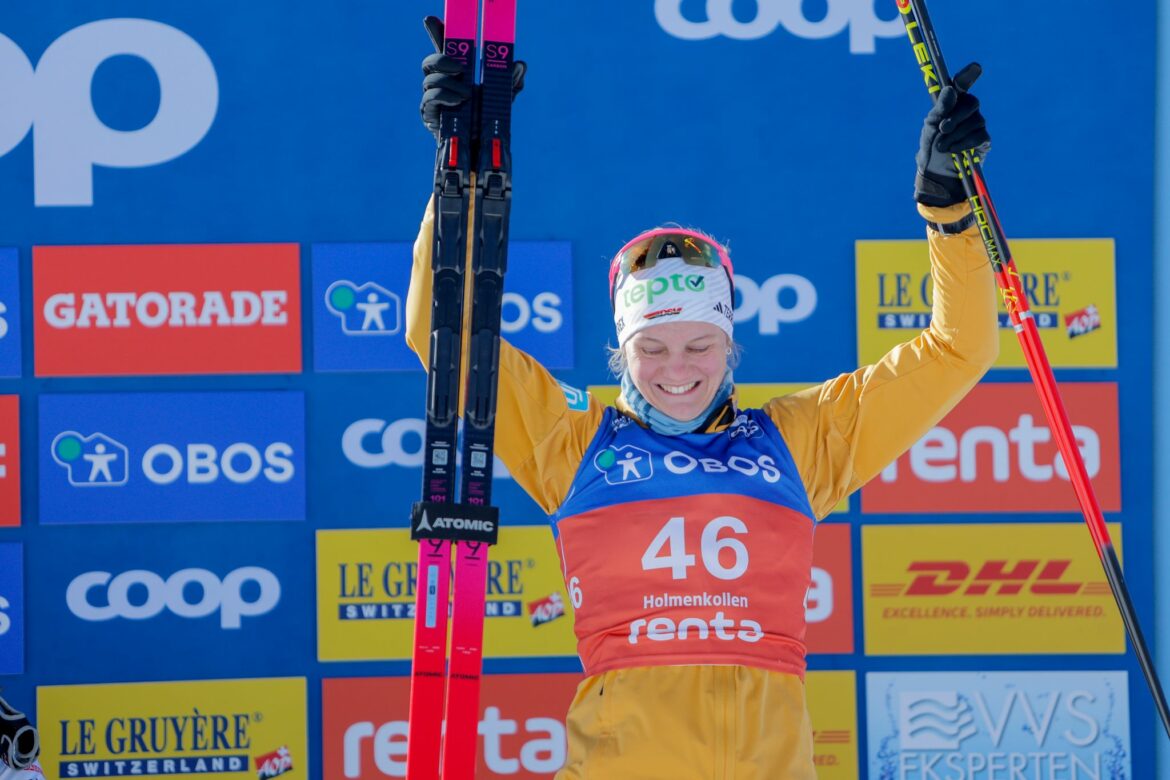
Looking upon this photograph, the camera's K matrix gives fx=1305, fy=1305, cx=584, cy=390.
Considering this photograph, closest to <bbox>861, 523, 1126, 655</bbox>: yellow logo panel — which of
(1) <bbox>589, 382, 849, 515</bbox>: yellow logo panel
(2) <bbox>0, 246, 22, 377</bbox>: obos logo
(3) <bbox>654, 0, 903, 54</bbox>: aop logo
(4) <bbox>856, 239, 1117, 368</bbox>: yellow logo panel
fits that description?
(1) <bbox>589, 382, 849, 515</bbox>: yellow logo panel

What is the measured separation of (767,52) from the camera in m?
3.46

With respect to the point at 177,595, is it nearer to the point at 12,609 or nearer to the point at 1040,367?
the point at 12,609

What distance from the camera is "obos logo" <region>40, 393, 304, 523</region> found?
3.43m

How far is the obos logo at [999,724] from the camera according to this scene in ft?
11.4

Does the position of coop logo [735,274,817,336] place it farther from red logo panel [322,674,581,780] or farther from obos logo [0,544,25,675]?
obos logo [0,544,25,675]

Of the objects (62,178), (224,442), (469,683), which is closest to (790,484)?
(469,683)

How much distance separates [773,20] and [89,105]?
182 cm

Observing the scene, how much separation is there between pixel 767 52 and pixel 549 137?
2.03 ft

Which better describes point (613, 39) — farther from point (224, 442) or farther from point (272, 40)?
point (224, 442)

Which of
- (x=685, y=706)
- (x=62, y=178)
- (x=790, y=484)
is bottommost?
(x=685, y=706)

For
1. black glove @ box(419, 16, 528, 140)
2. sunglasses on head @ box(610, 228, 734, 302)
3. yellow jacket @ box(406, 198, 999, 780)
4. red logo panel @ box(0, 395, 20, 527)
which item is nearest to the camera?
yellow jacket @ box(406, 198, 999, 780)

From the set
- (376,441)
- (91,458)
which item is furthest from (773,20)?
(91,458)

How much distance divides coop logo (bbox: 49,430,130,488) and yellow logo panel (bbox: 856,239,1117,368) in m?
1.98

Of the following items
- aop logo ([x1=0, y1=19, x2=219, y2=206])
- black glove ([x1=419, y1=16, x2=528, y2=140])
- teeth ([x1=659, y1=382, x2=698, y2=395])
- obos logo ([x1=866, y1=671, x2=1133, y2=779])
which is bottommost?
obos logo ([x1=866, y1=671, x2=1133, y2=779])
